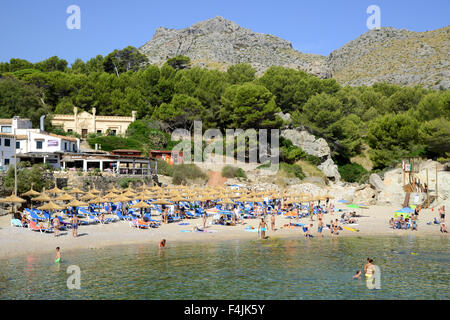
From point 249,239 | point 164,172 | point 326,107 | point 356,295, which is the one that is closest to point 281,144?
point 326,107

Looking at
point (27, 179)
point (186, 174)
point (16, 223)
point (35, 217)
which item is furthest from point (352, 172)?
point (16, 223)

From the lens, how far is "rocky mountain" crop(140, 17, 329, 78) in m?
141

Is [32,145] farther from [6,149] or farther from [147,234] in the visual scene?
[147,234]

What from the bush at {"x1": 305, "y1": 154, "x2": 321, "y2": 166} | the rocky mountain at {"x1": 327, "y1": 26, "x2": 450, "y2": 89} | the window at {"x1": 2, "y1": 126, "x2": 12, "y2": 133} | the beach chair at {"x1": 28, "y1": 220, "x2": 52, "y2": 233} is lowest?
the beach chair at {"x1": 28, "y1": 220, "x2": 52, "y2": 233}

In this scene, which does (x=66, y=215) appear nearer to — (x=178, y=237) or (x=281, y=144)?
(x=178, y=237)

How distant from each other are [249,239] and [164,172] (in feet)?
93.2

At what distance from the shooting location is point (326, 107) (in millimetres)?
64500

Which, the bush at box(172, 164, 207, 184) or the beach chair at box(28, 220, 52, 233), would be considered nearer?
the beach chair at box(28, 220, 52, 233)

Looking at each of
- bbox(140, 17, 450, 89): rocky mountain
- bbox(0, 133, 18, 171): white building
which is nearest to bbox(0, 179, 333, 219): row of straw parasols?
bbox(0, 133, 18, 171): white building

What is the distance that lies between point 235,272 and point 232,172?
116ft

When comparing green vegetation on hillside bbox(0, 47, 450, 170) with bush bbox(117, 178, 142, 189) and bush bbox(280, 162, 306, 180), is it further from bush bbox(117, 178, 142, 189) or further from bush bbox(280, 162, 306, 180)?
bush bbox(117, 178, 142, 189)

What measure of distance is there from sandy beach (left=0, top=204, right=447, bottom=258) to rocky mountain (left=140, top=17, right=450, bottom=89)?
211 ft

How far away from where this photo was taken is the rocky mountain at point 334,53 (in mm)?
104062

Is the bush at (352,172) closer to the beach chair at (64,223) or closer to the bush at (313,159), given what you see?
the bush at (313,159)
